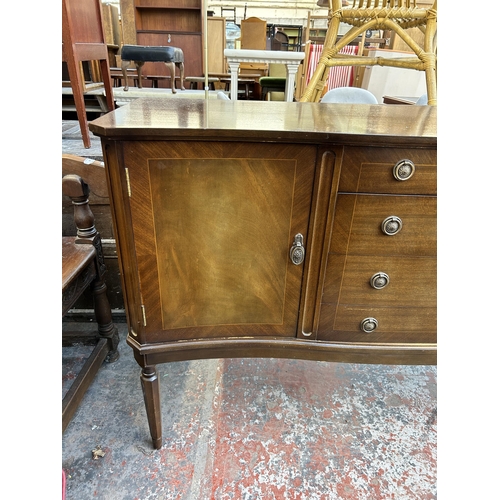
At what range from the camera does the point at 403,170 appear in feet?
2.19

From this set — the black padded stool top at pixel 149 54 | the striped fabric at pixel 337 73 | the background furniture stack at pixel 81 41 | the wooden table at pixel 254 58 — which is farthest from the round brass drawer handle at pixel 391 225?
the striped fabric at pixel 337 73

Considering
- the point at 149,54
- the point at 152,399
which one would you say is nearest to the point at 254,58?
the point at 149,54

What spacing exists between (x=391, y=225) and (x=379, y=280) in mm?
127

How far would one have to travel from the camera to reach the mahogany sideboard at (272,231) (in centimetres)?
64

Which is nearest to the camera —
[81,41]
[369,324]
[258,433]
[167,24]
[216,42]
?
[369,324]

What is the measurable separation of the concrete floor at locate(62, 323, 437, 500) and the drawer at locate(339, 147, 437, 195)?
712 mm

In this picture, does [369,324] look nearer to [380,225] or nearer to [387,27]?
[380,225]

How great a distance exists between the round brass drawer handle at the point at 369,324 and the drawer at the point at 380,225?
17 centimetres

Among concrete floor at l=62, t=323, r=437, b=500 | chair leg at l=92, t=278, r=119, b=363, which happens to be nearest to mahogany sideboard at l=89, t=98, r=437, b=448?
concrete floor at l=62, t=323, r=437, b=500

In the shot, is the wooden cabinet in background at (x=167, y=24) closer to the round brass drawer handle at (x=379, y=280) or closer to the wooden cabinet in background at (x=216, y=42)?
the wooden cabinet in background at (x=216, y=42)

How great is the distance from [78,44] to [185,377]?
1404 mm

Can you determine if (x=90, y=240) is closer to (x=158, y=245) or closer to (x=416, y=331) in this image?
(x=158, y=245)

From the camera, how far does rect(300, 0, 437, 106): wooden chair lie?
124 cm
